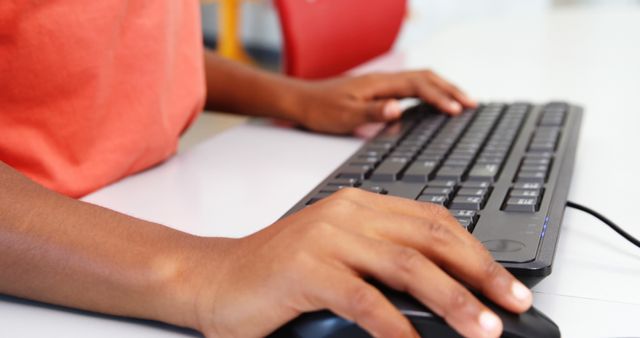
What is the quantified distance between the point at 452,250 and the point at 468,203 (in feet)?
0.46

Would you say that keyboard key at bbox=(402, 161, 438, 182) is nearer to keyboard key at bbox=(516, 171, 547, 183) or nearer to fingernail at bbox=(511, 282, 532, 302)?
keyboard key at bbox=(516, 171, 547, 183)

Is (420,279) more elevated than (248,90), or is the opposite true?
(420,279)

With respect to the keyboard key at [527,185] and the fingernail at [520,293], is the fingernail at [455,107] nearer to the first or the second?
the keyboard key at [527,185]

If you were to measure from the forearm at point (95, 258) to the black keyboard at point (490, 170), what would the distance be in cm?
12

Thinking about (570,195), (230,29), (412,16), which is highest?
(570,195)

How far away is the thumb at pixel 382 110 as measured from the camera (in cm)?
90

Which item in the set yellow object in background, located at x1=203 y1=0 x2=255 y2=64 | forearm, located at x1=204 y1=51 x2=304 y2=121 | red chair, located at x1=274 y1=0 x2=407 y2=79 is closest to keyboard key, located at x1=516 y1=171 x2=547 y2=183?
forearm, located at x1=204 y1=51 x2=304 y2=121

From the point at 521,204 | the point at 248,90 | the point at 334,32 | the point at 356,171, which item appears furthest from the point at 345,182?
the point at 334,32

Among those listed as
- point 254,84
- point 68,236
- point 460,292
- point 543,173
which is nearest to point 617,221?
point 543,173

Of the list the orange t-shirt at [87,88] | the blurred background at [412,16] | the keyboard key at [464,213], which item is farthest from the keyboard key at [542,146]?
the blurred background at [412,16]

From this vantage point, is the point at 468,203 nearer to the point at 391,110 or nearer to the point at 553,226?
the point at 553,226

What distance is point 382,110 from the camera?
0.91 metres

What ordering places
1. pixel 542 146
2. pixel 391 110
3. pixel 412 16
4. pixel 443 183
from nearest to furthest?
pixel 443 183, pixel 542 146, pixel 391 110, pixel 412 16

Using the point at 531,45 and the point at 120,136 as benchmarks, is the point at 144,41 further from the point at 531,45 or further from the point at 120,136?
the point at 531,45
